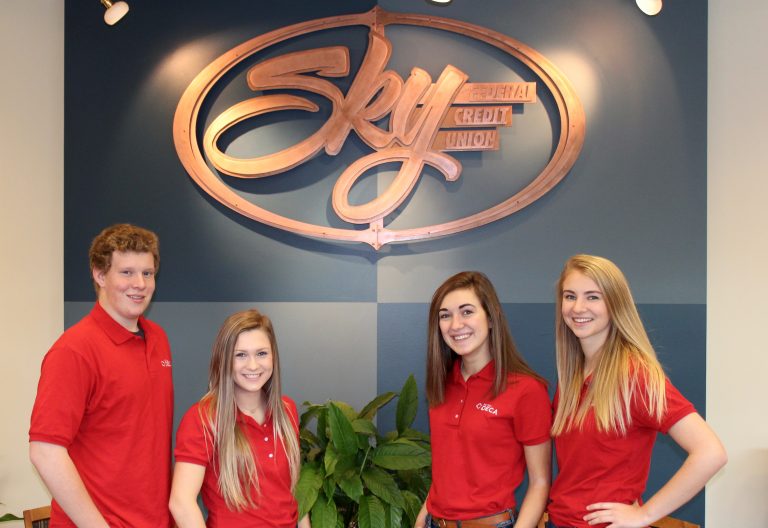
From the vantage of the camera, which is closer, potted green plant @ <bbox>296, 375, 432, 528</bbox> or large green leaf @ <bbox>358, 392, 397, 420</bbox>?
potted green plant @ <bbox>296, 375, 432, 528</bbox>

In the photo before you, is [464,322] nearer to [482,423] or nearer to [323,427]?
[482,423]

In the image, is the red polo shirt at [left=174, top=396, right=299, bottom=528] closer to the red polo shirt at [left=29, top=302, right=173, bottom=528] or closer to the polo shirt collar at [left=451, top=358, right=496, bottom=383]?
the red polo shirt at [left=29, top=302, right=173, bottom=528]

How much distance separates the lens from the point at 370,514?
3.11 m

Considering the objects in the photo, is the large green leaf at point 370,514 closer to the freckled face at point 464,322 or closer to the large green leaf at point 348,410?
the large green leaf at point 348,410

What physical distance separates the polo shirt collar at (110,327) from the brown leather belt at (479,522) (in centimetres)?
115

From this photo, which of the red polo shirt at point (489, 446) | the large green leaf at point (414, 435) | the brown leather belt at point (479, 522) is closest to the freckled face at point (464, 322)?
the red polo shirt at point (489, 446)

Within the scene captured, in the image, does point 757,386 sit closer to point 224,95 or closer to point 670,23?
point 670,23

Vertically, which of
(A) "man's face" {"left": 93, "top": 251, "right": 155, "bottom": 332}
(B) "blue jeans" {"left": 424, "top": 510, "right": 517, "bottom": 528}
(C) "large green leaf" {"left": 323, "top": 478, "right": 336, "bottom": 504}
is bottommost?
(C) "large green leaf" {"left": 323, "top": 478, "right": 336, "bottom": 504}

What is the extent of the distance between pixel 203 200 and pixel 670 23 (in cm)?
255

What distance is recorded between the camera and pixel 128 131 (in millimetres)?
3904

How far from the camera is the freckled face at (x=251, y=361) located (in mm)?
2273

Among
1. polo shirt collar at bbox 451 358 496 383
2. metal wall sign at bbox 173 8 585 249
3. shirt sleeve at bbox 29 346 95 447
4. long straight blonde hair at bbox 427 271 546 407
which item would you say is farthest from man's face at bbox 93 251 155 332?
metal wall sign at bbox 173 8 585 249

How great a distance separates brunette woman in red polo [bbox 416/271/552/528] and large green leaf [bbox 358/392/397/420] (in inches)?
43.7

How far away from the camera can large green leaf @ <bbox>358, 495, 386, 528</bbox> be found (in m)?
A: 3.10
